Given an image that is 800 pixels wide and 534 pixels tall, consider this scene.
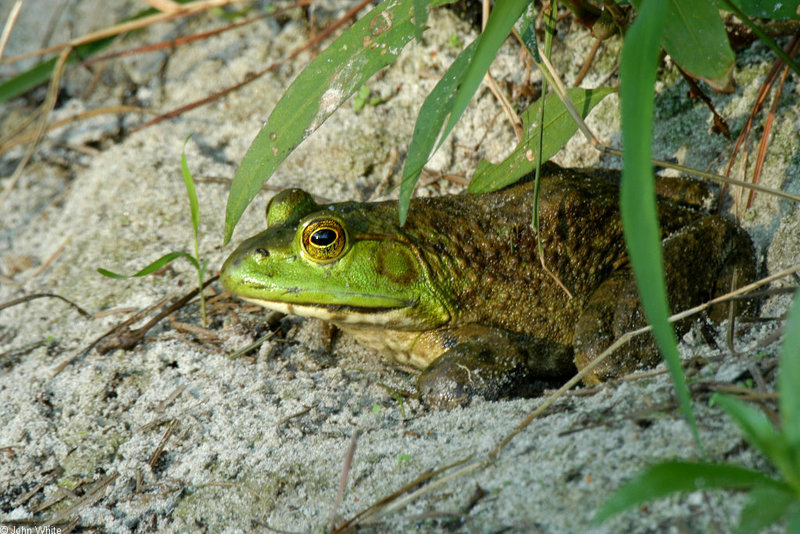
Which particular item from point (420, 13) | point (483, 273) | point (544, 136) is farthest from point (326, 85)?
point (483, 273)

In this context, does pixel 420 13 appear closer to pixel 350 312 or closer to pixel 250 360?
pixel 350 312

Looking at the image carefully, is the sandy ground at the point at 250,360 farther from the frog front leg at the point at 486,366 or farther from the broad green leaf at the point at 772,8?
the broad green leaf at the point at 772,8

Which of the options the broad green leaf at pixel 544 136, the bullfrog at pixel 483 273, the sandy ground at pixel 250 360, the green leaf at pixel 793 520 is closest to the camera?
the green leaf at pixel 793 520

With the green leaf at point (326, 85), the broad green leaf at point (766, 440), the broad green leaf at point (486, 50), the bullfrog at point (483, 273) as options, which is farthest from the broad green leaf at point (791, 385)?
the green leaf at point (326, 85)

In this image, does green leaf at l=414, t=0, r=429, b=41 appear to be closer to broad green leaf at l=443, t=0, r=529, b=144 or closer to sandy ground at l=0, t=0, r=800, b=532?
broad green leaf at l=443, t=0, r=529, b=144

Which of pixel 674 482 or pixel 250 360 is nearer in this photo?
pixel 674 482

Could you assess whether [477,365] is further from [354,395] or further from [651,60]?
[651,60]

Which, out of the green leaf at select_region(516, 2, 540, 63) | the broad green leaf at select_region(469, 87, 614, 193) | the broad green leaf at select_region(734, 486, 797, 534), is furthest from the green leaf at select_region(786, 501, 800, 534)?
the green leaf at select_region(516, 2, 540, 63)
